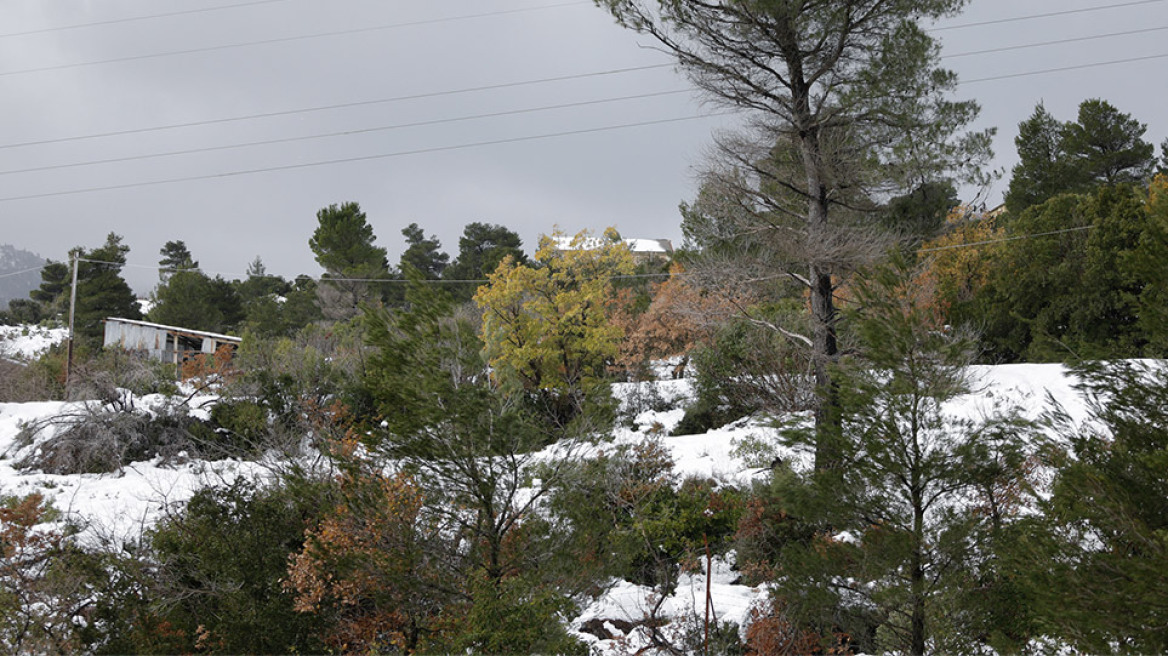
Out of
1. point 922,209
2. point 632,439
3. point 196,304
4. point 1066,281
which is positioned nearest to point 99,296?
point 196,304

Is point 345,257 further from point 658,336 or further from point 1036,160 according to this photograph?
point 1036,160

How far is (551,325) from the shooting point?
22.4 metres

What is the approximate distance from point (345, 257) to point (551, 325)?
20.9 meters

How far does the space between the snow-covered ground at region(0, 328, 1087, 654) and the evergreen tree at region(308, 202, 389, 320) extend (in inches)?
880

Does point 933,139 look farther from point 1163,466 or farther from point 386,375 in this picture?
point 386,375

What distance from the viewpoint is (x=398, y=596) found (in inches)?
304

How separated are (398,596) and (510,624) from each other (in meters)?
1.74

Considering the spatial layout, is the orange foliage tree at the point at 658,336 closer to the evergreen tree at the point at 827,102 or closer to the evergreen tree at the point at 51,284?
the evergreen tree at the point at 827,102

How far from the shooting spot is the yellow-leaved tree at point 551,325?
21828 mm

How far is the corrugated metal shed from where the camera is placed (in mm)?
28656

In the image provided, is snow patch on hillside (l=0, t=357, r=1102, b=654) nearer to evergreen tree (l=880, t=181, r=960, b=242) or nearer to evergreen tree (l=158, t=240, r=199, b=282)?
evergreen tree (l=880, t=181, r=960, b=242)

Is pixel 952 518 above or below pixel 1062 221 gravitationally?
below

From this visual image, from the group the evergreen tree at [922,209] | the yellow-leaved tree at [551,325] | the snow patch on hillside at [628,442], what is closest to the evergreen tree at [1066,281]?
the snow patch on hillside at [628,442]

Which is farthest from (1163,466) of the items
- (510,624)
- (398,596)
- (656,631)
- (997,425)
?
(398,596)
